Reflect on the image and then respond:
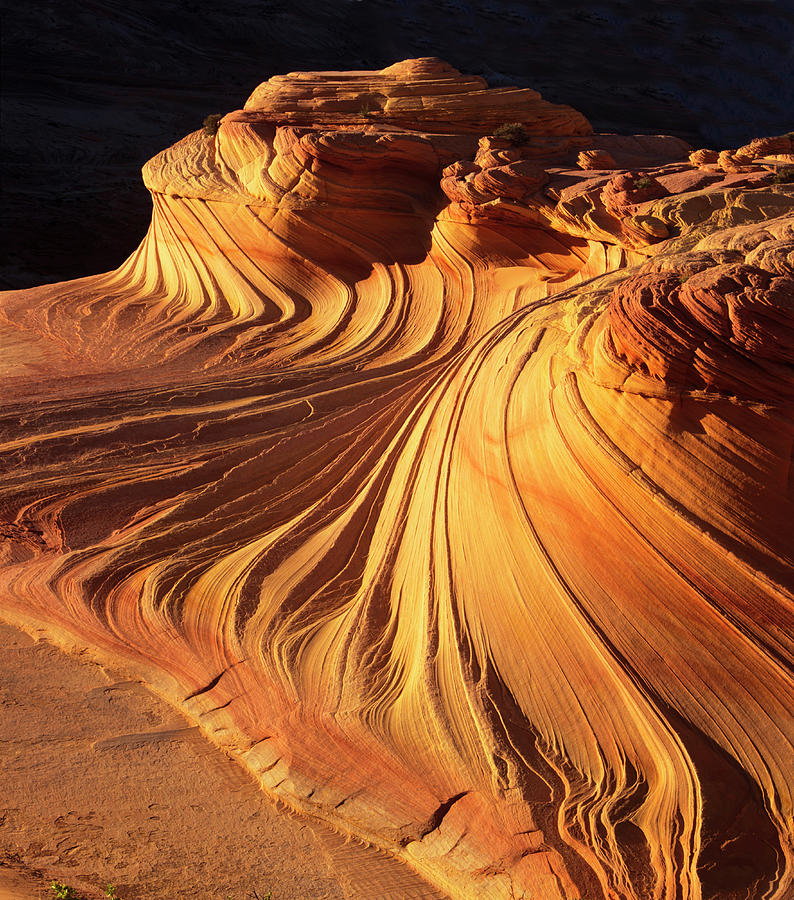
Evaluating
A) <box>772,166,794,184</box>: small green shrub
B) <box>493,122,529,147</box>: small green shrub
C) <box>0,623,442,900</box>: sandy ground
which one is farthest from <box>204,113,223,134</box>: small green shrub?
<box>0,623,442,900</box>: sandy ground

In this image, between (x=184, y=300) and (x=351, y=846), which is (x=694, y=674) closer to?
(x=351, y=846)

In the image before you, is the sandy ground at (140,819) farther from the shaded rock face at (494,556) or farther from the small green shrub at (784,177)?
the small green shrub at (784,177)

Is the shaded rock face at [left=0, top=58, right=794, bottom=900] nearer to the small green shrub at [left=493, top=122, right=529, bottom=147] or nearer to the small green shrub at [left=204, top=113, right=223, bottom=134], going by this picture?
the small green shrub at [left=493, top=122, right=529, bottom=147]

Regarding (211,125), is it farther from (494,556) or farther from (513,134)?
(494,556)

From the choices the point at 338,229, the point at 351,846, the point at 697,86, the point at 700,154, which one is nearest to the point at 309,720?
the point at 351,846

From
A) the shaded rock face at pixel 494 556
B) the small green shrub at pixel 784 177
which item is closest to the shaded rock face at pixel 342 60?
the shaded rock face at pixel 494 556

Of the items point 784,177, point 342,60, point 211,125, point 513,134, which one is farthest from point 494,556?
point 342,60
